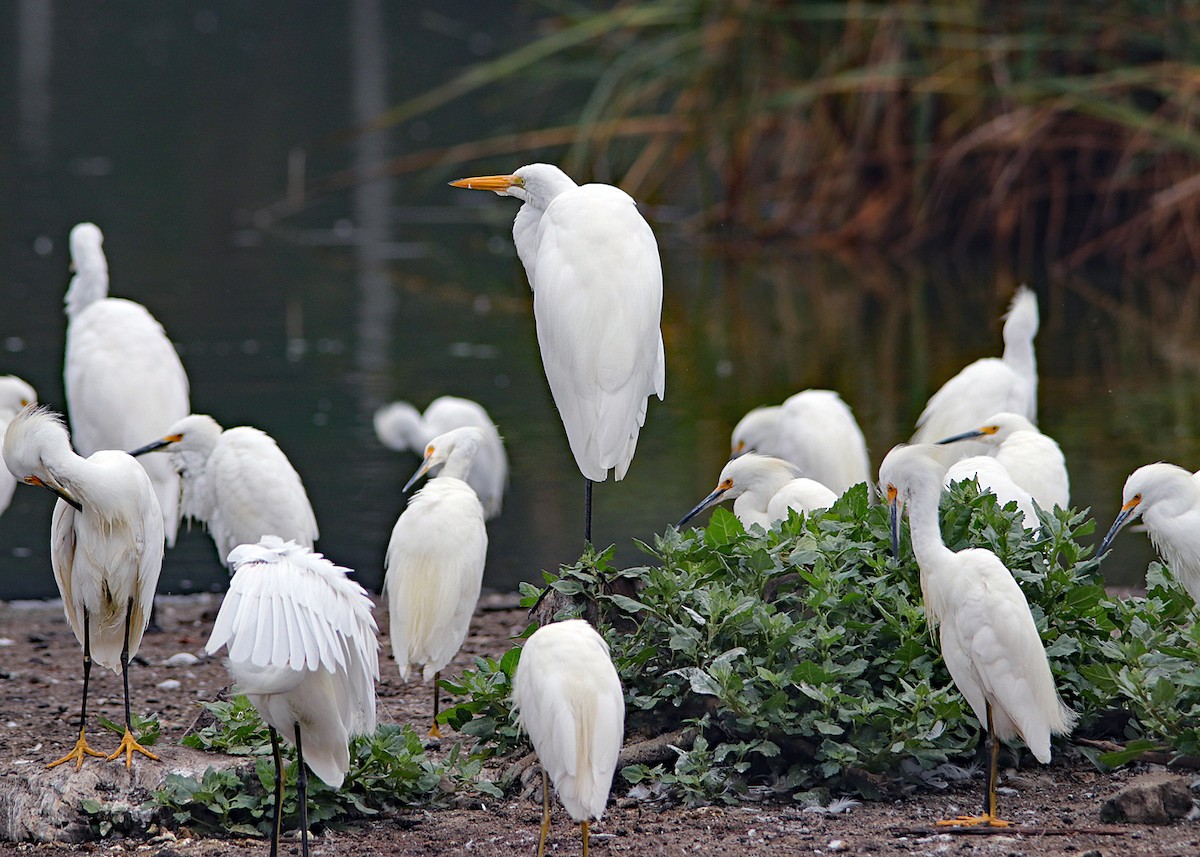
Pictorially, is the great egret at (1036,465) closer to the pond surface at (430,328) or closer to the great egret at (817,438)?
the great egret at (817,438)

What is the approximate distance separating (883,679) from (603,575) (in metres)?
0.79

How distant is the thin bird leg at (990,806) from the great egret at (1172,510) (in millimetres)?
785

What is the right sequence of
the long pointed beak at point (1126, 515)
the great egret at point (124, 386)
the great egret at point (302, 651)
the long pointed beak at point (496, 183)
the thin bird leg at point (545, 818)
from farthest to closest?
the great egret at point (124, 386), the long pointed beak at point (496, 183), the long pointed beak at point (1126, 515), the thin bird leg at point (545, 818), the great egret at point (302, 651)

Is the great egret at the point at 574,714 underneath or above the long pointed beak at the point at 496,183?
underneath

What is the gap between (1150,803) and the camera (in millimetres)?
3914

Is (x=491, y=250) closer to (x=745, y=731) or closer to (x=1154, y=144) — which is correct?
(x=1154, y=144)

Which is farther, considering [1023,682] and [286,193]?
[286,193]

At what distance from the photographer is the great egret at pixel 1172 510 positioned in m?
4.58

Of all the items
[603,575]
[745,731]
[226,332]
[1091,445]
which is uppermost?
[226,332]

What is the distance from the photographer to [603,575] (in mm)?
4625

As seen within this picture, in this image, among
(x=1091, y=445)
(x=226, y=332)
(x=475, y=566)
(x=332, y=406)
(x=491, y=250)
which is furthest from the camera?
(x=491, y=250)

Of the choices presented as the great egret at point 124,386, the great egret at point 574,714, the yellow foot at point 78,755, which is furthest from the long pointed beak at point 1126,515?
the great egret at point 124,386

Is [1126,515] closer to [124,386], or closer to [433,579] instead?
[433,579]

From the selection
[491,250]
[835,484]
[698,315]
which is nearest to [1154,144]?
[698,315]
